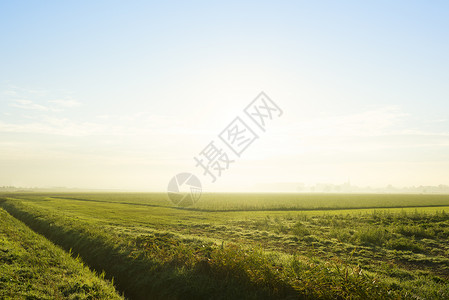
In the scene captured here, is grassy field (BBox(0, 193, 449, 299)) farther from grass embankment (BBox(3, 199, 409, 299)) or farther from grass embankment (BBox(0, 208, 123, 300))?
grass embankment (BBox(0, 208, 123, 300))

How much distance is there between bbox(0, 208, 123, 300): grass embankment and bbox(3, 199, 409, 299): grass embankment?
5.75 ft

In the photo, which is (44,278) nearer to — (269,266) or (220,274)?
(220,274)

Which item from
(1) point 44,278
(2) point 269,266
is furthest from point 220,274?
(1) point 44,278

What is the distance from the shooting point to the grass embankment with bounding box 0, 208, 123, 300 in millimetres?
10273

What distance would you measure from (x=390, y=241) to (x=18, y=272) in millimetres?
25323

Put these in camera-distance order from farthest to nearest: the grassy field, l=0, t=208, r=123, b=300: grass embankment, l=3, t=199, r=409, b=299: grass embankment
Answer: l=0, t=208, r=123, b=300: grass embankment
the grassy field
l=3, t=199, r=409, b=299: grass embankment

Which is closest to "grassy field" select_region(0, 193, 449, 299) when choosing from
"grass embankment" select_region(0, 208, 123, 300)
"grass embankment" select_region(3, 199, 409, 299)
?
"grass embankment" select_region(3, 199, 409, 299)

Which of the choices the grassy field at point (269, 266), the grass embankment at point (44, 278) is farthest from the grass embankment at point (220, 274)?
the grass embankment at point (44, 278)

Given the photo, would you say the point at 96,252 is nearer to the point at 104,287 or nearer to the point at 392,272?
the point at 104,287

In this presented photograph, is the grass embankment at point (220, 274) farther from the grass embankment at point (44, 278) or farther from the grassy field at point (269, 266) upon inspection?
the grass embankment at point (44, 278)

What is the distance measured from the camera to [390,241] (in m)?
22.1

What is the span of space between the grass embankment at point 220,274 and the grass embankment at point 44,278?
5.75 feet

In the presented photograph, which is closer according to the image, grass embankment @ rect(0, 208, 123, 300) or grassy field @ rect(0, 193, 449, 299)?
grassy field @ rect(0, 193, 449, 299)

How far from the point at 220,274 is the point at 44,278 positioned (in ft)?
25.8
